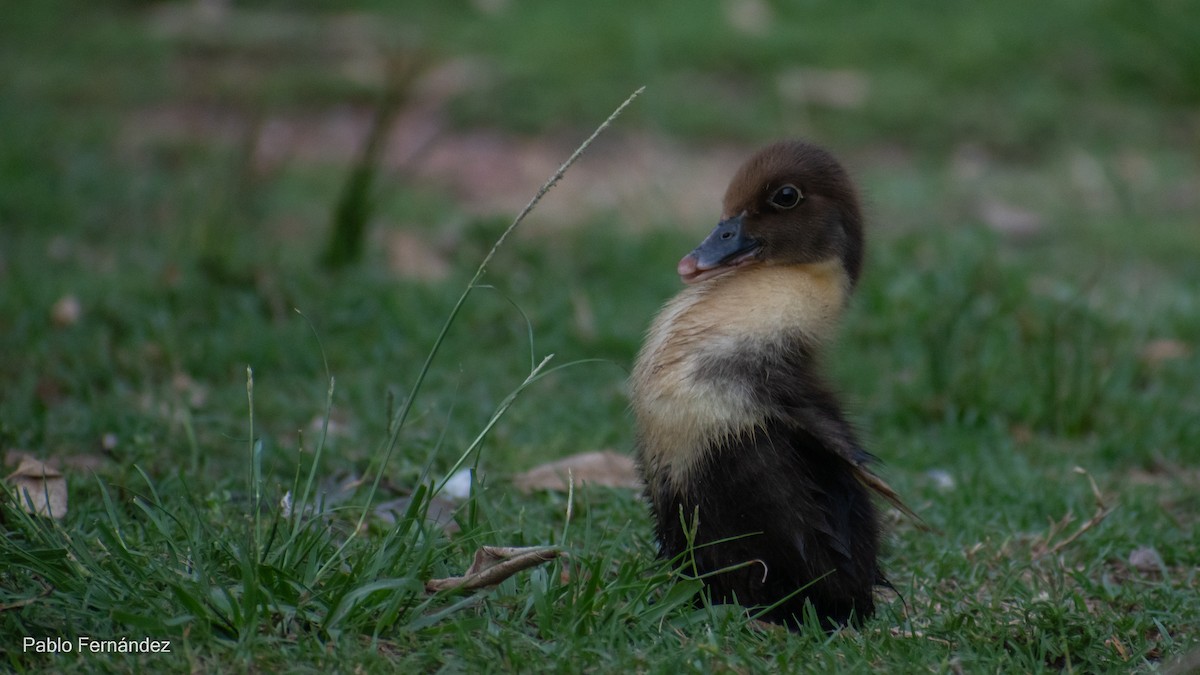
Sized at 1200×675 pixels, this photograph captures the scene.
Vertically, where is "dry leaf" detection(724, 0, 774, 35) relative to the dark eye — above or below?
below

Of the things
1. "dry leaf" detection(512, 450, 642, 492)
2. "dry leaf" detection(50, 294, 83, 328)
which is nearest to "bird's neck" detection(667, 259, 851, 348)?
"dry leaf" detection(512, 450, 642, 492)

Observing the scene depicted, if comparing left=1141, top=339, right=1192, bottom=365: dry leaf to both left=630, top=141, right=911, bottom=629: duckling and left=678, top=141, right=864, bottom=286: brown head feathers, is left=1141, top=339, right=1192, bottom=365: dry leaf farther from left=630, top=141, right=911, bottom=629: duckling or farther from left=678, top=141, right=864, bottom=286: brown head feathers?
left=630, top=141, right=911, bottom=629: duckling

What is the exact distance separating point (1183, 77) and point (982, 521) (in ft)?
18.7

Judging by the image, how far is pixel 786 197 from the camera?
11.7 ft

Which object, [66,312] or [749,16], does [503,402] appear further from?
[749,16]

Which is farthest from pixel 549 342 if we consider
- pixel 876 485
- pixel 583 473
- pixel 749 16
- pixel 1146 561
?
pixel 749 16

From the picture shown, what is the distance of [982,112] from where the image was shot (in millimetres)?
9703

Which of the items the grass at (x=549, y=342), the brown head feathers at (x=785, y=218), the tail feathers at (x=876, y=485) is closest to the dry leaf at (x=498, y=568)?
the grass at (x=549, y=342)

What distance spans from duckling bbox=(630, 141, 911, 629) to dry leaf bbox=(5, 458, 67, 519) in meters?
1.51

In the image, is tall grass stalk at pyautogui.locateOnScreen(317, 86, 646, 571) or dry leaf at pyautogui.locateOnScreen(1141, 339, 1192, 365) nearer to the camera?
tall grass stalk at pyautogui.locateOnScreen(317, 86, 646, 571)

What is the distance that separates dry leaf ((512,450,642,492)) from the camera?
4.37 meters

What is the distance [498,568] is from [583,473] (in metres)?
1.35

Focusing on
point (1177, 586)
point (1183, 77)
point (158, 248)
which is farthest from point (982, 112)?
point (1177, 586)

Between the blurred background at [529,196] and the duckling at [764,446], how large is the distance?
61cm
